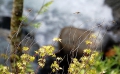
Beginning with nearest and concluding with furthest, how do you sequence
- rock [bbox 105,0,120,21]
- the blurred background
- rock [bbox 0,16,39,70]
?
1. rock [bbox 0,16,39,70]
2. rock [bbox 105,0,120,21]
3. the blurred background

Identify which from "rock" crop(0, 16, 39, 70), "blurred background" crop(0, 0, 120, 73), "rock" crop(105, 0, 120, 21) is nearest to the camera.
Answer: "rock" crop(0, 16, 39, 70)

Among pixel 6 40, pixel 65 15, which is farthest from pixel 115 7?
pixel 6 40

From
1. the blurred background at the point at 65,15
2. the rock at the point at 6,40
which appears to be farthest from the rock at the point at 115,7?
the rock at the point at 6,40

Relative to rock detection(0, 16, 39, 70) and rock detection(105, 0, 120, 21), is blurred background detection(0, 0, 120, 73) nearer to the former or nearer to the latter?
rock detection(105, 0, 120, 21)

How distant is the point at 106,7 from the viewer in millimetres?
7594

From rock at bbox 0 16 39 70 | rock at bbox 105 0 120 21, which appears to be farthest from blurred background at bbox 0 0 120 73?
rock at bbox 0 16 39 70

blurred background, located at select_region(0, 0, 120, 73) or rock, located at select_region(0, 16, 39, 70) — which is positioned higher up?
blurred background, located at select_region(0, 0, 120, 73)

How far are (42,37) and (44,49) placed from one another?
432 centimetres

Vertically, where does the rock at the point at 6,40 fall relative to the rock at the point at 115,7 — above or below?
below

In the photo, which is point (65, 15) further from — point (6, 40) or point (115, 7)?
point (6, 40)

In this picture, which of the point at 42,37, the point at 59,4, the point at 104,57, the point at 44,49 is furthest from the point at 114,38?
the point at 44,49

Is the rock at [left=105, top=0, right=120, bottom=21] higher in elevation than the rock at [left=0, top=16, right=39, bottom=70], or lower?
higher

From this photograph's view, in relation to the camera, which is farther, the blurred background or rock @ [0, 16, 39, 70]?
the blurred background

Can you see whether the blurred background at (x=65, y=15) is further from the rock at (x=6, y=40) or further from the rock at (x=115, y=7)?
the rock at (x=6, y=40)
